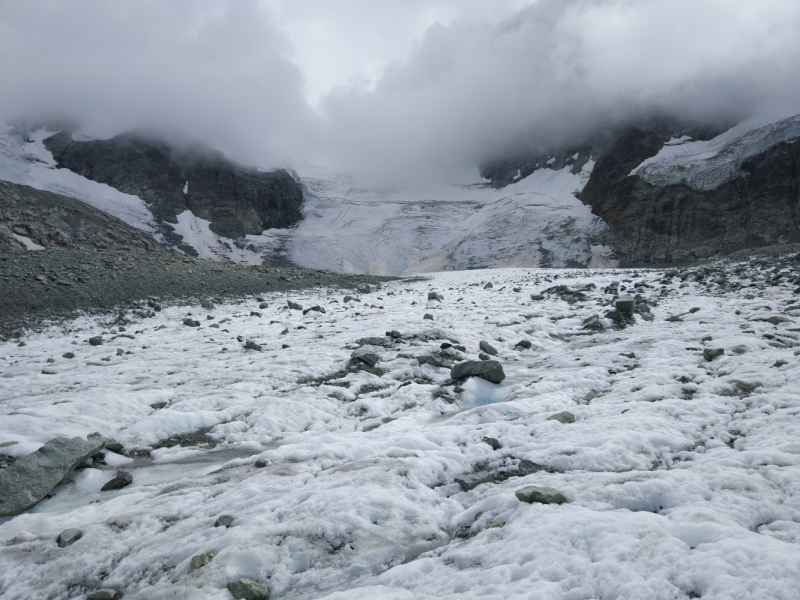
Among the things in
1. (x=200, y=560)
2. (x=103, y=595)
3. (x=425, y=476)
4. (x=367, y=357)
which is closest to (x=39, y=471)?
(x=103, y=595)

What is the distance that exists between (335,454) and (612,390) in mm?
3963

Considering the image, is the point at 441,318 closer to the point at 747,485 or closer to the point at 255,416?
the point at 255,416

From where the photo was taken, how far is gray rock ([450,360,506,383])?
7.39 m

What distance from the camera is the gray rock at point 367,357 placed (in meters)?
8.61

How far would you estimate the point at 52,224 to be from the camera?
113 ft

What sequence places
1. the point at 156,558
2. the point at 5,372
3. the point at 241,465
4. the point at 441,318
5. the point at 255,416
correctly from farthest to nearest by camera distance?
1. the point at 441,318
2. the point at 5,372
3. the point at 255,416
4. the point at 241,465
5. the point at 156,558

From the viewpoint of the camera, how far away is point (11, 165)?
2307 inches

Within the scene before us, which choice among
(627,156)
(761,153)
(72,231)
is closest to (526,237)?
(627,156)

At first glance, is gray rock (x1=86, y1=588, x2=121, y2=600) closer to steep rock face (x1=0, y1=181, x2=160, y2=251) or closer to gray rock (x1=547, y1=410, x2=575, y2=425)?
gray rock (x1=547, y1=410, x2=575, y2=425)

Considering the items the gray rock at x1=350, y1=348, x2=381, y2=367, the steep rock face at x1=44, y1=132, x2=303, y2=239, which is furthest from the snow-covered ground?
the steep rock face at x1=44, y1=132, x2=303, y2=239

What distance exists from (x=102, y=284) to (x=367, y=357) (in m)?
12.4

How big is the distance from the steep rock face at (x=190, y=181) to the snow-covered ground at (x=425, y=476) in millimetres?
69059

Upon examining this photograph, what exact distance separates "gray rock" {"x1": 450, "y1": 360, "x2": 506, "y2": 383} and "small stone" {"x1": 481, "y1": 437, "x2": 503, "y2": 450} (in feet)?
8.23

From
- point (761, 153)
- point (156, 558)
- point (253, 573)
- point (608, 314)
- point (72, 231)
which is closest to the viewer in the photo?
point (253, 573)
